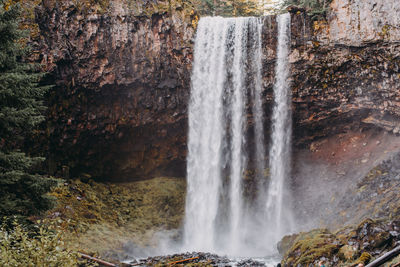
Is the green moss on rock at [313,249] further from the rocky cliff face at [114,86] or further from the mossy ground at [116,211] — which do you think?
the rocky cliff face at [114,86]

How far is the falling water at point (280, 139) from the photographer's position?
2150cm

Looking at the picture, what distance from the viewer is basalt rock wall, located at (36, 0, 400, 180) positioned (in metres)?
19.5

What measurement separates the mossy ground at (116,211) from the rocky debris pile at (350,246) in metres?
10.4

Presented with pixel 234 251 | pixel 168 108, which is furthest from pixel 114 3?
pixel 234 251

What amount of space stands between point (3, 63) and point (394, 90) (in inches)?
753

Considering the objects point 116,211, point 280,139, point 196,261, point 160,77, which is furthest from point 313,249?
point 160,77

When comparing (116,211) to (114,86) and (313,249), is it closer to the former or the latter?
(114,86)

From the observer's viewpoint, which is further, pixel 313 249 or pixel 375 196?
pixel 375 196

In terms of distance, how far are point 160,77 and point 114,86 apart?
9.80 ft

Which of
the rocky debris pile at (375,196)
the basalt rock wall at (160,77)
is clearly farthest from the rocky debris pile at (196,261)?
the basalt rock wall at (160,77)

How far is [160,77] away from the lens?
22391 millimetres

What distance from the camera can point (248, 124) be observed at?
2373cm

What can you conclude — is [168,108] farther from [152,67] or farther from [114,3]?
[114,3]

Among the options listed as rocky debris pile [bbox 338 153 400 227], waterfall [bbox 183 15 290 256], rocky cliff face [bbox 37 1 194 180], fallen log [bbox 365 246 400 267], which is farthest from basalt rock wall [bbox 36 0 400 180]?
fallen log [bbox 365 246 400 267]
